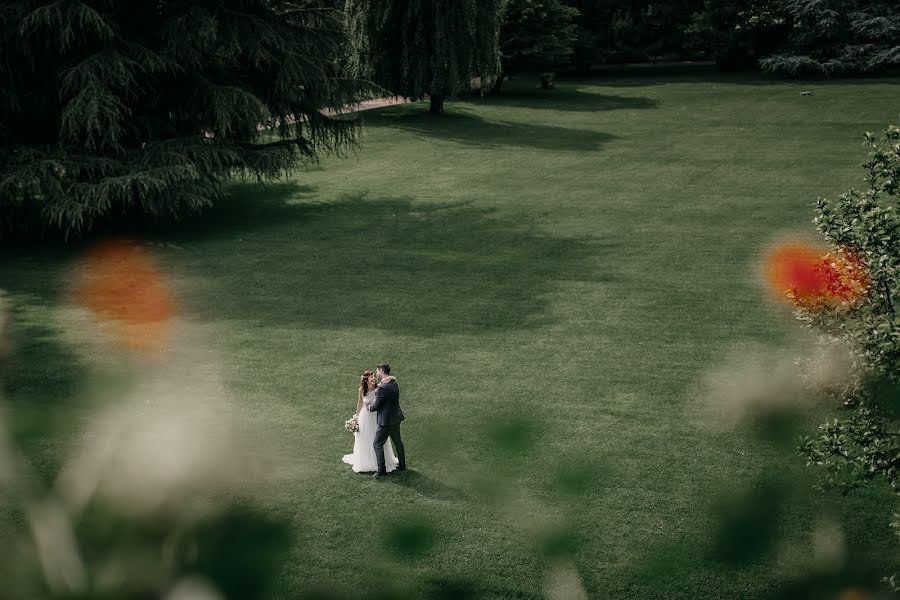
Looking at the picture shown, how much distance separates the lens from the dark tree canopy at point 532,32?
41094 millimetres

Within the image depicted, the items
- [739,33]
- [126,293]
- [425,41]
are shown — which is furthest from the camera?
[739,33]

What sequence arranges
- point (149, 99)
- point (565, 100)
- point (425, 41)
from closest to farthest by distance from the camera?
1. point (149, 99)
2. point (425, 41)
3. point (565, 100)

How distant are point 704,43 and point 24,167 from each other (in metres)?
42.6

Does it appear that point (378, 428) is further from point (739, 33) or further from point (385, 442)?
point (739, 33)

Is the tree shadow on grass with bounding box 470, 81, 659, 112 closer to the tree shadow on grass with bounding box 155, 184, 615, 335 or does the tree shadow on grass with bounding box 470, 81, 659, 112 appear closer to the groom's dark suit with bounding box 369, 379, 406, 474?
the tree shadow on grass with bounding box 155, 184, 615, 335

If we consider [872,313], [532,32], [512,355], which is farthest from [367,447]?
[532,32]

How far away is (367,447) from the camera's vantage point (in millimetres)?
10172

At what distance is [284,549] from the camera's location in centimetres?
866

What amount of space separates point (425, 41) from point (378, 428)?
2643 cm

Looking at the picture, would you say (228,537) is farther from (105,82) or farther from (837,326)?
(105,82)

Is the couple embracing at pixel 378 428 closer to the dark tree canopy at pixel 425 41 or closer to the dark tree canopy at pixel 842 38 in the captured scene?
Result: the dark tree canopy at pixel 425 41

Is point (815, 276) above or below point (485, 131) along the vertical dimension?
below

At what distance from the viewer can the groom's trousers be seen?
386 inches

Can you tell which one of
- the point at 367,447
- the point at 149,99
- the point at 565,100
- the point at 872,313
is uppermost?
the point at 149,99
